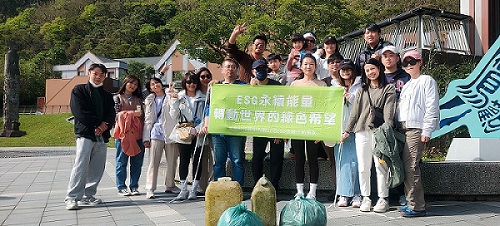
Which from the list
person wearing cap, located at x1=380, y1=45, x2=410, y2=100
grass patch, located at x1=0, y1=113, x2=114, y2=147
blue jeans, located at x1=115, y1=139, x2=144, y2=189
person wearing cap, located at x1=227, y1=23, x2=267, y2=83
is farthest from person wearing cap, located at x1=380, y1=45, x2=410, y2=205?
grass patch, located at x1=0, y1=113, x2=114, y2=147

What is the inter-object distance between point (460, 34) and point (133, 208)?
1019cm

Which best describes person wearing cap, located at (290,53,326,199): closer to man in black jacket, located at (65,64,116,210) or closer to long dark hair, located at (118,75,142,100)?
long dark hair, located at (118,75,142,100)

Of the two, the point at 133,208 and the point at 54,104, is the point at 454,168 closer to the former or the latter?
the point at 133,208

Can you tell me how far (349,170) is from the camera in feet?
16.8

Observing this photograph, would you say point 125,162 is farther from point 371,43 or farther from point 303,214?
point 371,43

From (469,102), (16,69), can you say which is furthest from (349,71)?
(16,69)

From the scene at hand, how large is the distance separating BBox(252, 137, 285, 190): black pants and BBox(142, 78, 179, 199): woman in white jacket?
1147 millimetres

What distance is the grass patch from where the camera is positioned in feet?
72.9

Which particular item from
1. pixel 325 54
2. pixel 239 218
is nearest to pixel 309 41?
pixel 325 54

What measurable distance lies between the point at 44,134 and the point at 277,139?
23848mm

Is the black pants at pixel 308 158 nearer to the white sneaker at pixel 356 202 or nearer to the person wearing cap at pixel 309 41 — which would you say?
the white sneaker at pixel 356 202

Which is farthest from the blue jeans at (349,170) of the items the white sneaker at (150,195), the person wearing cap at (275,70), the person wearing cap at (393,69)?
the white sneaker at (150,195)

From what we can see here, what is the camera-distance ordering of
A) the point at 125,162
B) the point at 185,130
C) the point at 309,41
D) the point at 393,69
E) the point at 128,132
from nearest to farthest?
the point at 393,69
the point at 185,130
the point at 128,132
the point at 125,162
the point at 309,41

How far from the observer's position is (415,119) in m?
4.62
